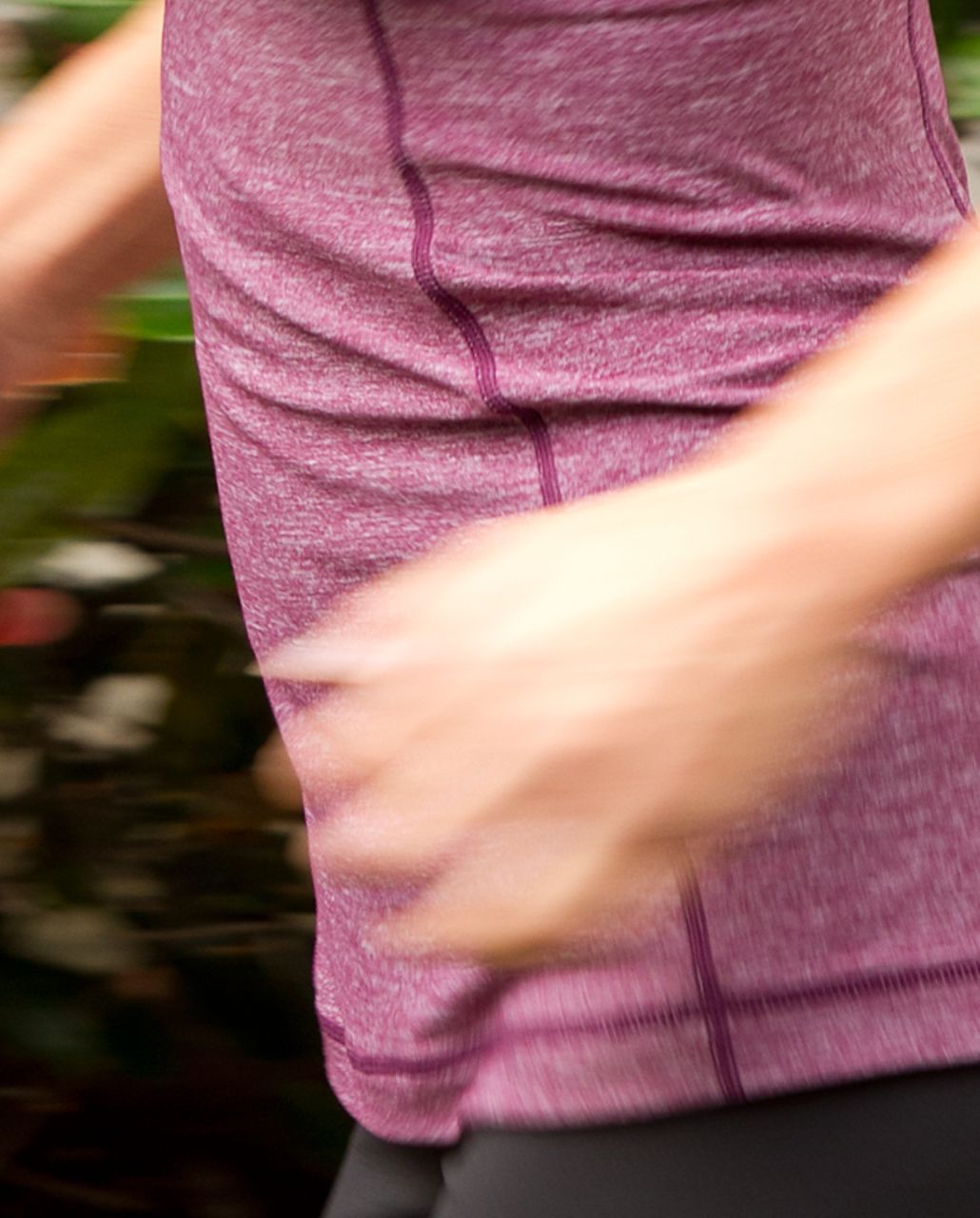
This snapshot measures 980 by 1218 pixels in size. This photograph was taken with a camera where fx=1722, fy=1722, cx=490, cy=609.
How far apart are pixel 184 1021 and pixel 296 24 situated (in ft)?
4.14

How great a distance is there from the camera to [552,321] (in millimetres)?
675

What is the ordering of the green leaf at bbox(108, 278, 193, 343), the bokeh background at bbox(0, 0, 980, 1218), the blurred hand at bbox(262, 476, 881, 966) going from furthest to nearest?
1. the bokeh background at bbox(0, 0, 980, 1218)
2. the green leaf at bbox(108, 278, 193, 343)
3. the blurred hand at bbox(262, 476, 881, 966)

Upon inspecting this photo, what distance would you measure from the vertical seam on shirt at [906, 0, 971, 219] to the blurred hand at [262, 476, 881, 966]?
279 mm

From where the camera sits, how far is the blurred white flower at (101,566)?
150cm

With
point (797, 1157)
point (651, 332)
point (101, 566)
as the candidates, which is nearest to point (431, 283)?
point (651, 332)

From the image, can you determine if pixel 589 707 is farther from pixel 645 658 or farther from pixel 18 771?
pixel 18 771

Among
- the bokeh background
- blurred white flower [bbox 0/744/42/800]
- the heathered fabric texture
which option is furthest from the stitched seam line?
blurred white flower [bbox 0/744/42/800]

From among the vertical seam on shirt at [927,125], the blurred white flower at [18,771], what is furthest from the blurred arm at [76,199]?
the blurred white flower at [18,771]

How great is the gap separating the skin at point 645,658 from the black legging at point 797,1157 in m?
0.18

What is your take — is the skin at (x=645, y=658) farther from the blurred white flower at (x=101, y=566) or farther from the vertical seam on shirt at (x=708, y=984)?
the blurred white flower at (x=101, y=566)

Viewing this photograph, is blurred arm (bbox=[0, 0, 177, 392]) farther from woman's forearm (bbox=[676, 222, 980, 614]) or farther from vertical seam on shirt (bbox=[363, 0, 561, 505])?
woman's forearm (bbox=[676, 222, 980, 614])

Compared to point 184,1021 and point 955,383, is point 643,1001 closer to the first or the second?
point 955,383

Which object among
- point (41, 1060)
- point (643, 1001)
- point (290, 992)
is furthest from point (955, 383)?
point (41, 1060)

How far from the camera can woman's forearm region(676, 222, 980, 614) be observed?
19.6 inches
